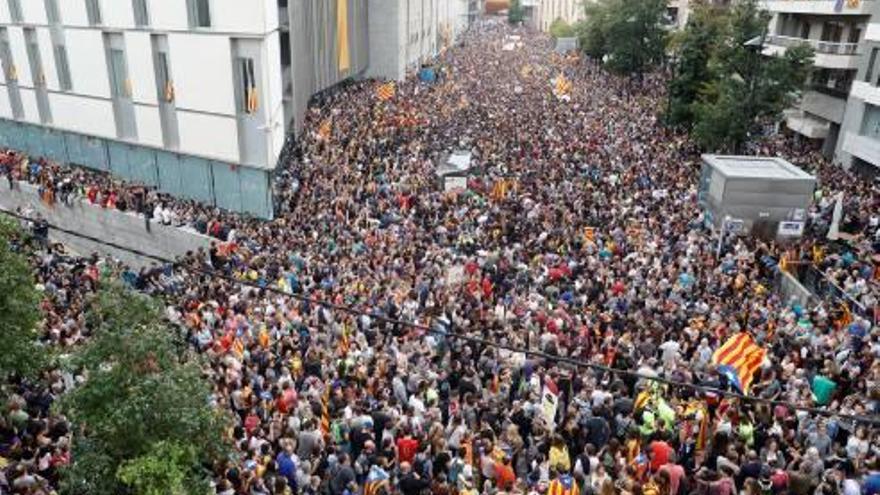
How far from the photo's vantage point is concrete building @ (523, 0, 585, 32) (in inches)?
4656

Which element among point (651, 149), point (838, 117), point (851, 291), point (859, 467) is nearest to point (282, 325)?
point (859, 467)

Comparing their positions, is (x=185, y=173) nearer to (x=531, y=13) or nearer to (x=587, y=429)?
(x=587, y=429)

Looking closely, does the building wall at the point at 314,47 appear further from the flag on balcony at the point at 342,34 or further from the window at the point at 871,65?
the window at the point at 871,65

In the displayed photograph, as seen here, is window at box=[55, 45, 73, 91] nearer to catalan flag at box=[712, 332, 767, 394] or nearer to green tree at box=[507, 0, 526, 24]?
catalan flag at box=[712, 332, 767, 394]

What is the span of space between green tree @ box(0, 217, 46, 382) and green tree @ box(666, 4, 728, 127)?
97.6 ft

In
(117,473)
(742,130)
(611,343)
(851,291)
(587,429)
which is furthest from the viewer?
(742,130)

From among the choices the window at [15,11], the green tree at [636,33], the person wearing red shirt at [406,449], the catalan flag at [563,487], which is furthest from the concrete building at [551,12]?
the catalan flag at [563,487]

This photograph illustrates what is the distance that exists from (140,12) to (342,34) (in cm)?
1627

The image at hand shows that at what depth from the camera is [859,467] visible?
31.8 feet

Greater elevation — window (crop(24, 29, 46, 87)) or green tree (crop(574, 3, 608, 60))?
window (crop(24, 29, 46, 87))

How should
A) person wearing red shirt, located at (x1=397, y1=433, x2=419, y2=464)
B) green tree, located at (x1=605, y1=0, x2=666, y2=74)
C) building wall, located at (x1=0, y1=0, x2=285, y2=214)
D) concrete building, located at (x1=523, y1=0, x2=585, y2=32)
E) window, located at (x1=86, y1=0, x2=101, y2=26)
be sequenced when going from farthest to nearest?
concrete building, located at (x1=523, y1=0, x2=585, y2=32) < green tree, located at (x1=605, y1=0, x2=666, y2=74) < window, located at (x1=86, y1=0, x2=101, y2=26) < building wall, located at (x1=0, y1=0, x2=285, y2=214) < person wearing red shirt, located at (x1=397, y1=433, x2=419, y2=464)

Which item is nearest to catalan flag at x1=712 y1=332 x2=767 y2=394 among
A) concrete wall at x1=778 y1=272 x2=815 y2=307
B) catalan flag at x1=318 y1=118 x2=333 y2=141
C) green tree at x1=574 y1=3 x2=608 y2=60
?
concrete wall at x1=778 y1=272 x2=815 y2=307

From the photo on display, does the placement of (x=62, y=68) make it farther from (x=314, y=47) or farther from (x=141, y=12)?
(x=314, y=47)

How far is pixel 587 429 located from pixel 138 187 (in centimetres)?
1984
